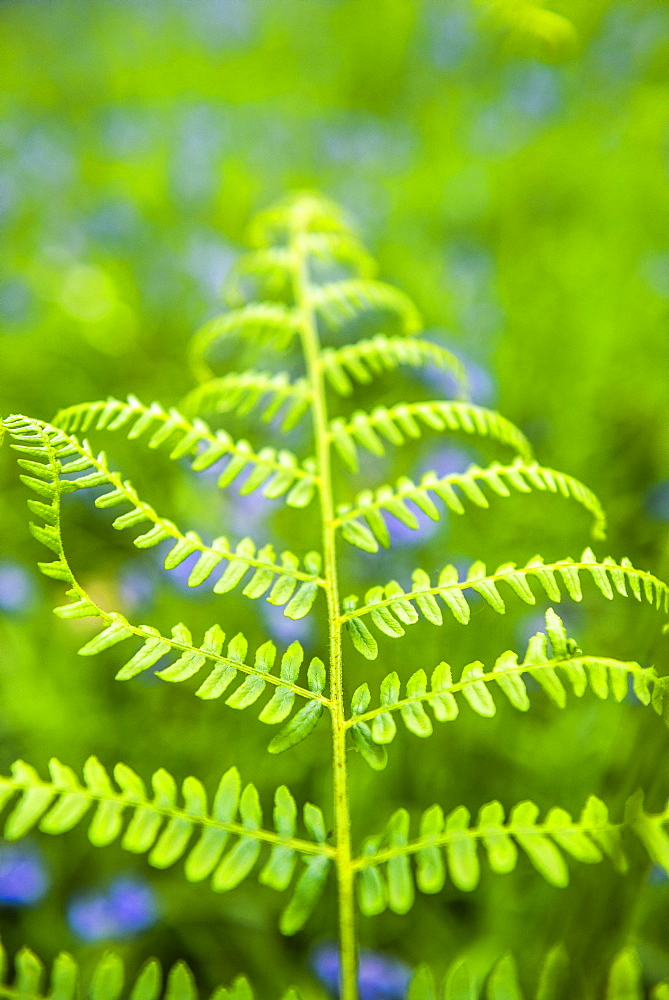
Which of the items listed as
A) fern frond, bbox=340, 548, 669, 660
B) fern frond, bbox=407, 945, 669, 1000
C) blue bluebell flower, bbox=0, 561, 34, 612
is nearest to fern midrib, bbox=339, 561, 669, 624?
fern frond, bbox=340, 548, 669, 660

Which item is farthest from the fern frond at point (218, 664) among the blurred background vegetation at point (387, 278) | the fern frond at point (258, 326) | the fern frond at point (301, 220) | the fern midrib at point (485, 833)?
the fern frond at point (301, 220)

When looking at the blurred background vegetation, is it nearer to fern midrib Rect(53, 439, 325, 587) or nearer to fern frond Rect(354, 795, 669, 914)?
fern frond Rect(354, 795, 669, 914)

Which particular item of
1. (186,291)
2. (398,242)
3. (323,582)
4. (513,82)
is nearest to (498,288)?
(398,242)

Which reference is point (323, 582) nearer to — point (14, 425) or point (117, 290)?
point (14, 425)

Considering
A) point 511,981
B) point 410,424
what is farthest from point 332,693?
point 410,424

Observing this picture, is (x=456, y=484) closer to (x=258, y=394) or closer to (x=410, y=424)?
(x=410, y=424)

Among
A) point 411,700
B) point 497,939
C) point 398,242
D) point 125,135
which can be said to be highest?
point 125,135

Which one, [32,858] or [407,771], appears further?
[407,771]
